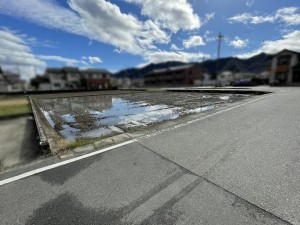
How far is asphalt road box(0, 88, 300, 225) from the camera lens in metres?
1.88

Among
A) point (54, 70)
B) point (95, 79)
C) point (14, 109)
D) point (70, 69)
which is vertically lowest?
point (14, 109)

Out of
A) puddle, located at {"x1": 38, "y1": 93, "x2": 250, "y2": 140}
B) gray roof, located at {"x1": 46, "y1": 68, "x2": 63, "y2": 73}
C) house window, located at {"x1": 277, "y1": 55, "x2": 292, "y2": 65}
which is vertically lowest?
puddle, located at {"x1": 38, "y1": 93, "x2": 250, "y2": 140}

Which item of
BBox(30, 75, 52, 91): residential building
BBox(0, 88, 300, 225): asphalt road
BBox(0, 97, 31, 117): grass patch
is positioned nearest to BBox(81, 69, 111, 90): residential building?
BBox(30, 75, 52, 91): residential building

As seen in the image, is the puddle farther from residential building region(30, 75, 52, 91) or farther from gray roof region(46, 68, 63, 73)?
residential building region(30, 75, 52, 91)

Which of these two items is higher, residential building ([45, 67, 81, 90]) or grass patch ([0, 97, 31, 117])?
residential building ([45, 67, 81, 90])

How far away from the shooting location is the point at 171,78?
6206cm

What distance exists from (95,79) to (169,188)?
52.9 meters

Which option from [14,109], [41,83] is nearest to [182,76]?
[41,83]

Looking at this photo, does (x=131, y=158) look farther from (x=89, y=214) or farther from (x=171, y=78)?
(x=171, y=78)

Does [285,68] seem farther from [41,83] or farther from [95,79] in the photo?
[41,83]

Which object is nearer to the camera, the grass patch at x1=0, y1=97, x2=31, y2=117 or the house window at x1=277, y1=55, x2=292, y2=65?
the grass patch at x1=0, y1=97, x2=31, y2=117

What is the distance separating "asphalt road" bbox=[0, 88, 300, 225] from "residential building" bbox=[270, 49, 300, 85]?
3581cm

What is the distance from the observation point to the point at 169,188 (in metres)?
2.34

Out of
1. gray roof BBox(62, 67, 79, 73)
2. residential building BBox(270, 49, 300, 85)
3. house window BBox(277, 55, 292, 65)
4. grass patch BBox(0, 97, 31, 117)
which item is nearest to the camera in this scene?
grass patch BBox(0, 97, 31, 117)
